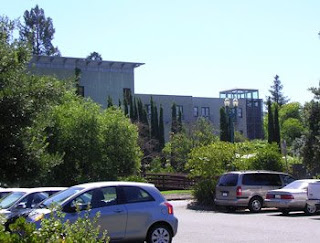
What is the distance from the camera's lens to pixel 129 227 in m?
12.1

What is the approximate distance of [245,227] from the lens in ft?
56.8

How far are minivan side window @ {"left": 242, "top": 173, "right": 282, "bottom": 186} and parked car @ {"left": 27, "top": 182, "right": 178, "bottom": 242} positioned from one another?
11916mm

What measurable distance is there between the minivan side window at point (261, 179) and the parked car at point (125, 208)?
11.9m

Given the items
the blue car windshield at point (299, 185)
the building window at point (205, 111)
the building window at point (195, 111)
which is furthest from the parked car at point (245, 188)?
the building window at point (205, 111)

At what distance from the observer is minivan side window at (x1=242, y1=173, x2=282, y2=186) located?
79.4 feet

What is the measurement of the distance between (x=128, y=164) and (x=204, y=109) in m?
51.8

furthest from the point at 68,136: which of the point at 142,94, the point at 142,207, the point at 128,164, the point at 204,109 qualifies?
the point at 204,109

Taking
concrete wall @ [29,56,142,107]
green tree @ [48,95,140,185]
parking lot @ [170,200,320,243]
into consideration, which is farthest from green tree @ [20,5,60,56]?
parking lot @ [170,200,320,243]

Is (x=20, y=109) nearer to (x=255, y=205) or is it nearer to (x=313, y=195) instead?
(x=313, y=195)

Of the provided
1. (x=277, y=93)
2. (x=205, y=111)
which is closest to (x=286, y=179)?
(x=205, y=111)

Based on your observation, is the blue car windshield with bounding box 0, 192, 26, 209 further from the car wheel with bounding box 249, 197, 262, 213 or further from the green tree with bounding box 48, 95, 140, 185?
the car wheel with bounding box 249, 197, 262, 213

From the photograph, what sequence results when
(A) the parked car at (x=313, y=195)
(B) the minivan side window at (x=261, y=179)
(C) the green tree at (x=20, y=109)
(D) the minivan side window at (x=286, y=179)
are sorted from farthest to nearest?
1. (D) the minivan side window at (x=286, y=179)
2. (B) the minivan side window at (x=261, y=179)
3. (A) the parked car at (x=313, y=195)
4. (C) the green tree at (x=20, y=109)

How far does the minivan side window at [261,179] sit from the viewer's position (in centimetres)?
2420

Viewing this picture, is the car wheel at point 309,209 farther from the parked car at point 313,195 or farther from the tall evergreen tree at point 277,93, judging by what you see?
the tall evergreen tree at point 277,93
